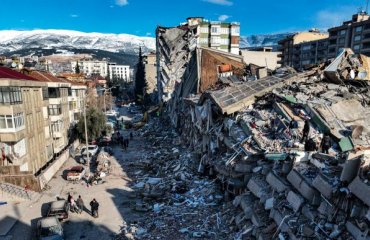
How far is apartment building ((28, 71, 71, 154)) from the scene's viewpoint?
27781mm

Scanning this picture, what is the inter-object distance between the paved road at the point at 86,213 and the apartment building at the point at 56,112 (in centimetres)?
513

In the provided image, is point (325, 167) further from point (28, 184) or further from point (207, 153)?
point (28, 184)

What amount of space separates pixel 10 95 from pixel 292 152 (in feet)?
58.0

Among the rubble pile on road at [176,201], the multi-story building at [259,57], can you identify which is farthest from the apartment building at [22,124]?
the multi-story building at [259,57]

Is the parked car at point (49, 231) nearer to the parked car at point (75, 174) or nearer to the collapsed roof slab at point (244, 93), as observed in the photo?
the parked car at point (75, 174)

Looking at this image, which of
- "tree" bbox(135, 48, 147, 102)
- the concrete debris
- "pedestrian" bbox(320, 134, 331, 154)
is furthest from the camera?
"tree" bbox(135, 48, 147, 102)

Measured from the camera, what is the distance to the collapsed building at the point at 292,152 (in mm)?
8961

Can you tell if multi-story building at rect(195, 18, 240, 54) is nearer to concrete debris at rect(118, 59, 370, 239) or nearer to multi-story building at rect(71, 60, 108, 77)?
concrete debris at rect(118, 59, 370, 239)

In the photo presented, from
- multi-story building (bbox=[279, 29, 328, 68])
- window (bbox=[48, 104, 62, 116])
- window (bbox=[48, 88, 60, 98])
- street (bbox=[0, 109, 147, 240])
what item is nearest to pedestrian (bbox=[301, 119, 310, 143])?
street (bbox=[0, 109, 147, 240])

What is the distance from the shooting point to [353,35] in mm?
63281

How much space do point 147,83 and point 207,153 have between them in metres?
76.8

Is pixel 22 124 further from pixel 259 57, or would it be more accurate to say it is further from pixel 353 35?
pixel 353 35

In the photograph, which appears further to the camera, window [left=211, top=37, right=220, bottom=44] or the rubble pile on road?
window [left=211, top=37, right=220, bottom=44]

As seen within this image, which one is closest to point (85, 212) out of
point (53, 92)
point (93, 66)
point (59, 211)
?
point (59, 211)
